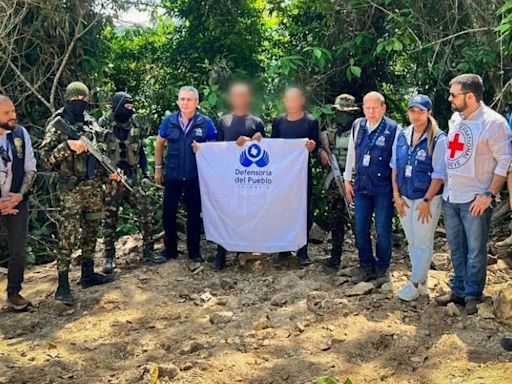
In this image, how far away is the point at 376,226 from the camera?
5.68 meters

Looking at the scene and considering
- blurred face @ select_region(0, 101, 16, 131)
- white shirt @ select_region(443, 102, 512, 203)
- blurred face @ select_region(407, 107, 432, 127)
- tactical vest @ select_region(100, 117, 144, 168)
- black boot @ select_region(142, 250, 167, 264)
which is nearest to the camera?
white shirt @ select_region(443, 102, 512, 203)

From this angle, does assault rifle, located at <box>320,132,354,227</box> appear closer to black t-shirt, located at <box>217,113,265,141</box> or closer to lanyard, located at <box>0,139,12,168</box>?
black t-shirt, located at <box>217,113,265,141</box>

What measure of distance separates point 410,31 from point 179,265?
379cm

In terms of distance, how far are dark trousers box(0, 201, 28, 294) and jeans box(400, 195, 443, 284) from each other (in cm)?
329

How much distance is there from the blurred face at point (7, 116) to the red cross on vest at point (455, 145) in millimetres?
3583

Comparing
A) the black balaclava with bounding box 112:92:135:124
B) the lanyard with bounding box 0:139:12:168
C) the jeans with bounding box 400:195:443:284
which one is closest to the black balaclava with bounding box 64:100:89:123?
the lanyard with bounding box 0:139:12:168

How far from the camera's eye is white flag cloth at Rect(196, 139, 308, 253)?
6449mm

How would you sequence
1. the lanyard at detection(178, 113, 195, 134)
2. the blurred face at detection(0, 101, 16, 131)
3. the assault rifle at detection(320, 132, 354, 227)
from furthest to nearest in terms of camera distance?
the lanyard at detection(178, 113, 195, 134) < the assault rifle at detection(320, 132, 354, 227) < the blurred face at detection(0, 101, 16, 131)

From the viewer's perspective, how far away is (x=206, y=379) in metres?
4.13

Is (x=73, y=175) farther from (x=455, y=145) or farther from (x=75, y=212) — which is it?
(x=455, y=145)

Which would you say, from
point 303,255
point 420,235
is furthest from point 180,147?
point 420,235

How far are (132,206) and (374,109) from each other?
2.73 metres

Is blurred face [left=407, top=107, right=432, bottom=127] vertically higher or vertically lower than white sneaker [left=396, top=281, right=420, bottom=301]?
higher

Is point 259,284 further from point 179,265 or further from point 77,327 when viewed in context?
point 77,327
